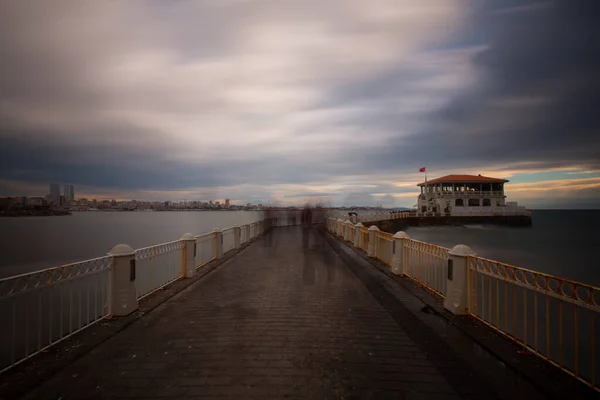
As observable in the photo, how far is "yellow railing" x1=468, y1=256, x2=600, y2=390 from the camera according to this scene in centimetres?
366

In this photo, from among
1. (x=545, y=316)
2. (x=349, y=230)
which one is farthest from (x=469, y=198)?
(x=545, y=316)

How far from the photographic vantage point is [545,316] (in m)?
8.91

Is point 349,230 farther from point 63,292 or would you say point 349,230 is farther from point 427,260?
point 63,292

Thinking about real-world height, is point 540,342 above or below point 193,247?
below

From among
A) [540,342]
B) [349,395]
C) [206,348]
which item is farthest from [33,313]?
[540,342]

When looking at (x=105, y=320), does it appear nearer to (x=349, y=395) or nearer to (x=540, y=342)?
(x=349, y=395)

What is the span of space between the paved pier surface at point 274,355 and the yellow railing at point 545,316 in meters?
1.07

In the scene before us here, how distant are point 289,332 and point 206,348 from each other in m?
1.33

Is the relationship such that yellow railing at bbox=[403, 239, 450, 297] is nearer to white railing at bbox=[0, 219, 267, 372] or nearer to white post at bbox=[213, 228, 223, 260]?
white railing at bbox=[0, 219, 267, 372]

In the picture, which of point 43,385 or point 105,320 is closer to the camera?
point 43,385

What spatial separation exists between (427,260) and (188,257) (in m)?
6.66

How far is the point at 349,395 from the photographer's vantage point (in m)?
3.45

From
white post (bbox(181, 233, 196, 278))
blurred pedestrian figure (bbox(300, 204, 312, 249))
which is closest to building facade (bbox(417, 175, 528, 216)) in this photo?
blurred pedestrian figure (bbox(300, 204, 312, 249))

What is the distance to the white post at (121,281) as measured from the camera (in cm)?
575
